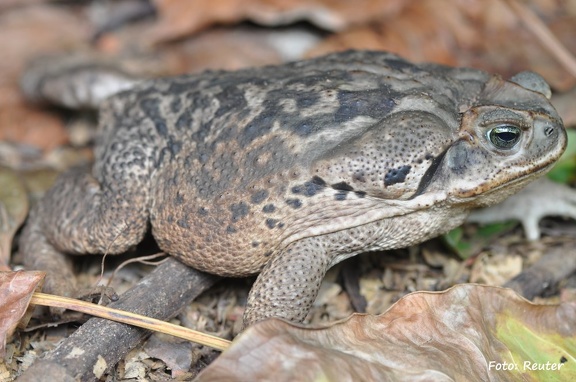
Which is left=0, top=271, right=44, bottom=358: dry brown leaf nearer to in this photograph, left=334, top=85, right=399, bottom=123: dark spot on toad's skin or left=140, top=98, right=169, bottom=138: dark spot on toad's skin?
left=140, top=98, right=169, bottom=138: dark spot on toad's skin

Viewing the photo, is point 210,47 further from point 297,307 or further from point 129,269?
point 297,307

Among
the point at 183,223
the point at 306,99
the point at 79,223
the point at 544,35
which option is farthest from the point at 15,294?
the point at 544,35

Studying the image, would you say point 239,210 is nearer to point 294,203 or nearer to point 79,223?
point 294,203

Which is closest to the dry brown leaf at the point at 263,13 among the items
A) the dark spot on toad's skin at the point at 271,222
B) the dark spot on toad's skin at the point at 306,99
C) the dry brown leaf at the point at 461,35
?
the dry brown leaf at the point at 461,35

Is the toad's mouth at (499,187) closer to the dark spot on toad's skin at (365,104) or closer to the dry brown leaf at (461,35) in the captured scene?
the dark spot on toad's skin at (365,104)

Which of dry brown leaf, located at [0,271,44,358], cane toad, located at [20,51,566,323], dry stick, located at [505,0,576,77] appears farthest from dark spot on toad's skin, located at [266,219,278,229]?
dry stick, located at [505,0,576,77]
